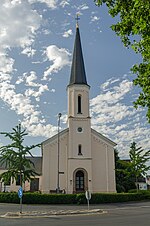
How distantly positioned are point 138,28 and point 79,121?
3465 centimetres

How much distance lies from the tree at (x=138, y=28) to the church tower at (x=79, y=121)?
30.6 m

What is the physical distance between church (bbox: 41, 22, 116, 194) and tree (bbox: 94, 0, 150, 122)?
28.4m

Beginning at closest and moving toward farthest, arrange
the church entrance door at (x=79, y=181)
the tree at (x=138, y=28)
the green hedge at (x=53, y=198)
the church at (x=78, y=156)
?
the tree at (x=138, y=28) < the green hedge at (x=53, y=198) < the church at (x=78, y=156) < the church entrance door at (x=79, y=181)

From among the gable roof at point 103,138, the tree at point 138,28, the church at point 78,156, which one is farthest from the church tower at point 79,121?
the tree at point 138,28

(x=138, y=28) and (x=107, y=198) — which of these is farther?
(x=107, y=198)

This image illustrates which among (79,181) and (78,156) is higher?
(78,156)

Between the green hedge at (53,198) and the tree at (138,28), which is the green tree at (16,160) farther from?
the tree at (138,28)

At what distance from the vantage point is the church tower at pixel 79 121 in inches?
1663

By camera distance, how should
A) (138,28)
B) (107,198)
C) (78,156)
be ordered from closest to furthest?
(138,28) < (107,198) < (78,156)

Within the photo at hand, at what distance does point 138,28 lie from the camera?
10.3 metres

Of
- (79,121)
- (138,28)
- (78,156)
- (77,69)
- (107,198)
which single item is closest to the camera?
(138,28)

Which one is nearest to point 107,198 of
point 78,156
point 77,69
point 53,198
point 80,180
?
point 53,198

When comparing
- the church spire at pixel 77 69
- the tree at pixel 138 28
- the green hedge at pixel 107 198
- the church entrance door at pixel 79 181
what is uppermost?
the church spire at pixel 77 69

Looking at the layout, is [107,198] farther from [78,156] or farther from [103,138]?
[103,138]
